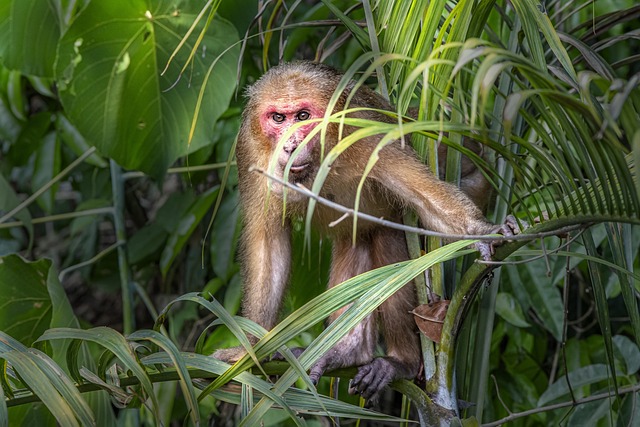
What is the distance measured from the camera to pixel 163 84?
9.50ft

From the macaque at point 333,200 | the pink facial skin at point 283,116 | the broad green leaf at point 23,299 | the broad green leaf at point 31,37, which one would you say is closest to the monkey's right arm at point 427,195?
the macaque at point 333,200

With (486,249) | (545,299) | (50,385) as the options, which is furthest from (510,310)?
(50,385)

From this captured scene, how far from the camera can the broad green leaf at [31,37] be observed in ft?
9.97

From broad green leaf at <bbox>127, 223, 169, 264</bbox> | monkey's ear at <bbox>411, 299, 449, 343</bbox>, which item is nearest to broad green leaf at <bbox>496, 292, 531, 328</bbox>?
monkey's ear at <bbox>411, 299, 449, 343</bbox>

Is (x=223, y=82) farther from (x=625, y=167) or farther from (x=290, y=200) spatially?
(x=625, y=167)

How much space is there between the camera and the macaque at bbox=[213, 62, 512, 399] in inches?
85.0

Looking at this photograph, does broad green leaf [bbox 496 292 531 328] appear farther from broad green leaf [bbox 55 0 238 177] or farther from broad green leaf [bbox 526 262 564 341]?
broad green leaf [bbox 55 0 238 177]

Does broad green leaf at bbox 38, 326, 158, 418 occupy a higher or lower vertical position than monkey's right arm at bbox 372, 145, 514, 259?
lower

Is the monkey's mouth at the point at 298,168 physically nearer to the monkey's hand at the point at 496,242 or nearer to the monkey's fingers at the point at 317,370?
the monkey's fingers at the point at 317,370

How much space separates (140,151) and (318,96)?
79cm

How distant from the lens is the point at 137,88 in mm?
2885

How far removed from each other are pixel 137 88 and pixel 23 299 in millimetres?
807

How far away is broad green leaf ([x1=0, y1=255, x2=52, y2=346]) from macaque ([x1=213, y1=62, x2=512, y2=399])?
64cm

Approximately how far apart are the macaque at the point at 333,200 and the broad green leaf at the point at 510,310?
45cm
